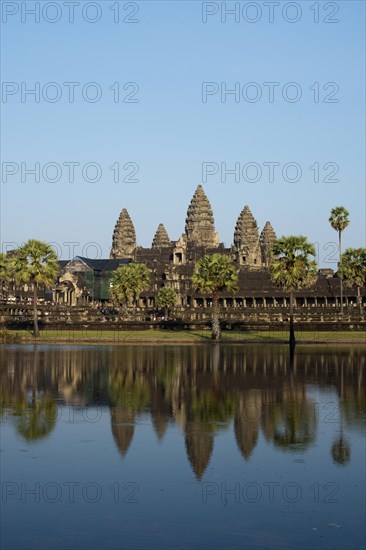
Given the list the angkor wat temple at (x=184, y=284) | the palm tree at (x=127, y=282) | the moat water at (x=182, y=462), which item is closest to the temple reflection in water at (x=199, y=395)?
the moat water at (x=182, y=462)

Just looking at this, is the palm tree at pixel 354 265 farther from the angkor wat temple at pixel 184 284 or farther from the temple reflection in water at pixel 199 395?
the temple reflection in water at pixel 199 395

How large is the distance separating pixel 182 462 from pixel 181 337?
217ft

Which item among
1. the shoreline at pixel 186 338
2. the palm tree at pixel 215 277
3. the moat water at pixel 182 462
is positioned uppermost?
the palm tree at pixel 215 277

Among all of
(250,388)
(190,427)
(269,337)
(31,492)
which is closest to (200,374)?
(250,388)

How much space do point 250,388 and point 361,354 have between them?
2765 centimetres

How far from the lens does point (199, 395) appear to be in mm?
37875

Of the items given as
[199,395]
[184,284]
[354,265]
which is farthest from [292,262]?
[184,284]

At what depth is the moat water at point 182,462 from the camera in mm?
16766

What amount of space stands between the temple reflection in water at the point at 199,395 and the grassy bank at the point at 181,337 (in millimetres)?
20647

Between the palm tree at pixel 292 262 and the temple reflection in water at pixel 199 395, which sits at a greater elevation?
the palm tree at pixel 292 262

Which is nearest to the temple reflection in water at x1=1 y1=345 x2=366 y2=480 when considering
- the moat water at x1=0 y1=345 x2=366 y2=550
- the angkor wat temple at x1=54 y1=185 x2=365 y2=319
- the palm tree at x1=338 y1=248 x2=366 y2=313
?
the moat water at x1=0 y1=345 x2=366 y2=550

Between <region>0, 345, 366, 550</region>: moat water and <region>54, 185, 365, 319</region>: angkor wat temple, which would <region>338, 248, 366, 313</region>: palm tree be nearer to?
<region>54, 185, 365, 319</region>: angkor wat temple

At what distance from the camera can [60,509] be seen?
Answer: 1831 cm

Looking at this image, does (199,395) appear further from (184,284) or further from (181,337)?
(184,284)
